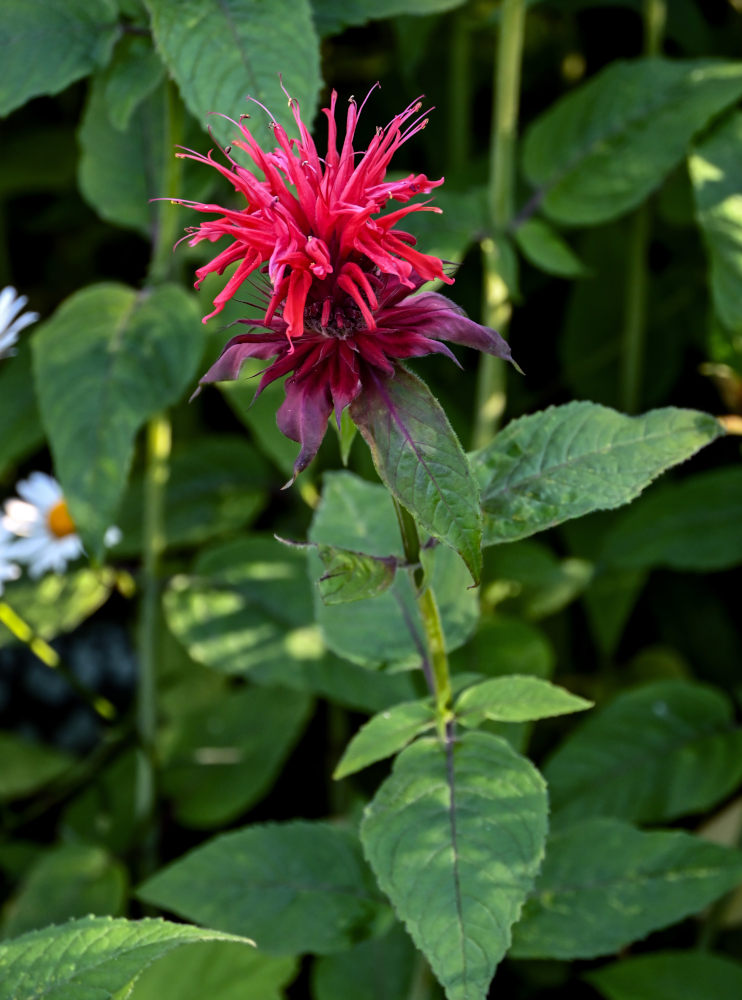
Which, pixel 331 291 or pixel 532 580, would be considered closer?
pixel 331 291

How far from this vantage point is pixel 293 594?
0.95 m

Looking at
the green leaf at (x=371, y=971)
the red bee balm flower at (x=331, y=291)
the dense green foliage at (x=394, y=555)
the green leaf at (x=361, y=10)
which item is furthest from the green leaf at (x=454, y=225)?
the green leaf at (x=371, y=971)

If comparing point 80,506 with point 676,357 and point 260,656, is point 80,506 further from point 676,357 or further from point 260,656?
point 676,357

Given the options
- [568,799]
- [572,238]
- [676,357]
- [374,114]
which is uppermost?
[374,114]

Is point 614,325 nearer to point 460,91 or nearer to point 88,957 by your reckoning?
point 460,91

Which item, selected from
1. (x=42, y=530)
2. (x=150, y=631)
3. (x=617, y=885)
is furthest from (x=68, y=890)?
(x=617, y=885)

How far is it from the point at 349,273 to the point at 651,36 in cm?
75

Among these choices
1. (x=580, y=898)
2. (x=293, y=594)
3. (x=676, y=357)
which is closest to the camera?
(x=580, y=898)

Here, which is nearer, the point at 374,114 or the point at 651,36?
the point at 651,36

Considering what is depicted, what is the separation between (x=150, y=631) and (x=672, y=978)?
54 cm

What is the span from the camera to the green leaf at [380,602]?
648 mm

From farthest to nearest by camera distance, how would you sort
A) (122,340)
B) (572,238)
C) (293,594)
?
(572,238) → (293,594) → (122,340)

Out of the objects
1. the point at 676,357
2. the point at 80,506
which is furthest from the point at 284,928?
the point at 676,357

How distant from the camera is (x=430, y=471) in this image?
1.41 ft
